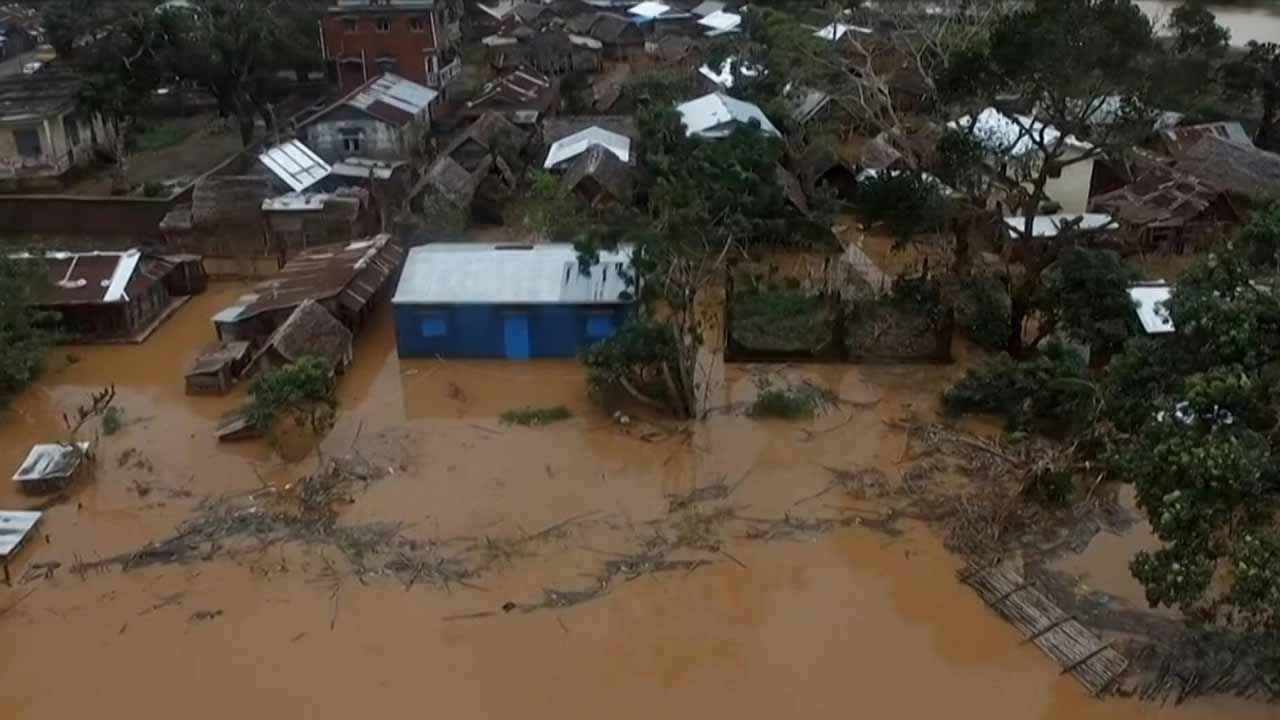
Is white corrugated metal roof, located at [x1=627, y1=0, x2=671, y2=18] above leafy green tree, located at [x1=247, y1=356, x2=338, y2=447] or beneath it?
above

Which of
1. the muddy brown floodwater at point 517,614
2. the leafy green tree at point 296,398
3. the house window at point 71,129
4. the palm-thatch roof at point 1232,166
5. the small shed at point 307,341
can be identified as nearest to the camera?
the muddy brown floodwater at point 517,614

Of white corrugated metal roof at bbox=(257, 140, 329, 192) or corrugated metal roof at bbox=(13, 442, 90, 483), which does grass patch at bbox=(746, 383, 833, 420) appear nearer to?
corrugated metal roof at bbox=(13, 442, 90, 483)

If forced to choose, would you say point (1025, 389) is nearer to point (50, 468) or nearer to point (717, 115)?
point (717, 115)

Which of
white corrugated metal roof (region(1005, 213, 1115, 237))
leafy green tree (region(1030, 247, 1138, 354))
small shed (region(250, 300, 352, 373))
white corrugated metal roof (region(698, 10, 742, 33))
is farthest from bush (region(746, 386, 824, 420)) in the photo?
white corrugated metal roof (region(698, 10, 742, 33))

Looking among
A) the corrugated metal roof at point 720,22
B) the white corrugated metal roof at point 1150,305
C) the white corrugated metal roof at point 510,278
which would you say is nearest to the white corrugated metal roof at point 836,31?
the corrugated metal roof at point 720,22

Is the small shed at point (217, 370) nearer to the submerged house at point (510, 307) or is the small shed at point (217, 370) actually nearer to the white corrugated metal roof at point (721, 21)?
the submerged house at point (510, 307)
